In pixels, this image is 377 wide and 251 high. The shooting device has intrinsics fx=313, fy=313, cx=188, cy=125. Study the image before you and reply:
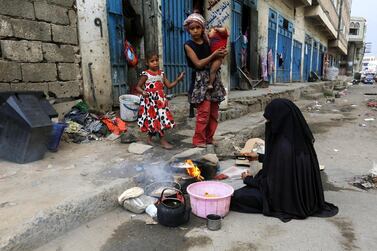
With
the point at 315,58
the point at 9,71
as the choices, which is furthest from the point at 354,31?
the point at 9,71

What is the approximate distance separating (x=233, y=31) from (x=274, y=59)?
4.47m

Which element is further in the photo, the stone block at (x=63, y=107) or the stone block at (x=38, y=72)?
the stone block at (x=63, y=107)

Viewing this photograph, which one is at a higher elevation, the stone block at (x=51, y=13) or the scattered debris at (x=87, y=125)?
the stone block at (x=51, y=13)

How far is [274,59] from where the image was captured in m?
14.5

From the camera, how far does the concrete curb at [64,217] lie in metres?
2.24

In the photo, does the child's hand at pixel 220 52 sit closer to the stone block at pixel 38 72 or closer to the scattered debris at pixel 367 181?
the scattered debris at pixel 367 181

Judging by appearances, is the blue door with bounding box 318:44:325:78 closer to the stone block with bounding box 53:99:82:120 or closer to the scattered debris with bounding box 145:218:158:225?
the stone block with bounding box 53:99:82:120

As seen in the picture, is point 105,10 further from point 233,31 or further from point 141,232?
point 233,31

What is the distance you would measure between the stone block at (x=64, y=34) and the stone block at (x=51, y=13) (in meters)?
0.09

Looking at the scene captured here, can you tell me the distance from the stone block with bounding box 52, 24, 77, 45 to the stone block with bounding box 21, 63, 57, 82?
44cm

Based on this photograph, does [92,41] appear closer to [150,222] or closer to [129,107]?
[129,107]

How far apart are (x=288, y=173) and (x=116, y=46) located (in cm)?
440

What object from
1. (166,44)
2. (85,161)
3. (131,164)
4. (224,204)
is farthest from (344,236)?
(166,44)

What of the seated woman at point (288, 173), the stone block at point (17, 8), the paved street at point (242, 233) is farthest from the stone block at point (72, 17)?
the seated woman at point (288, 173)
